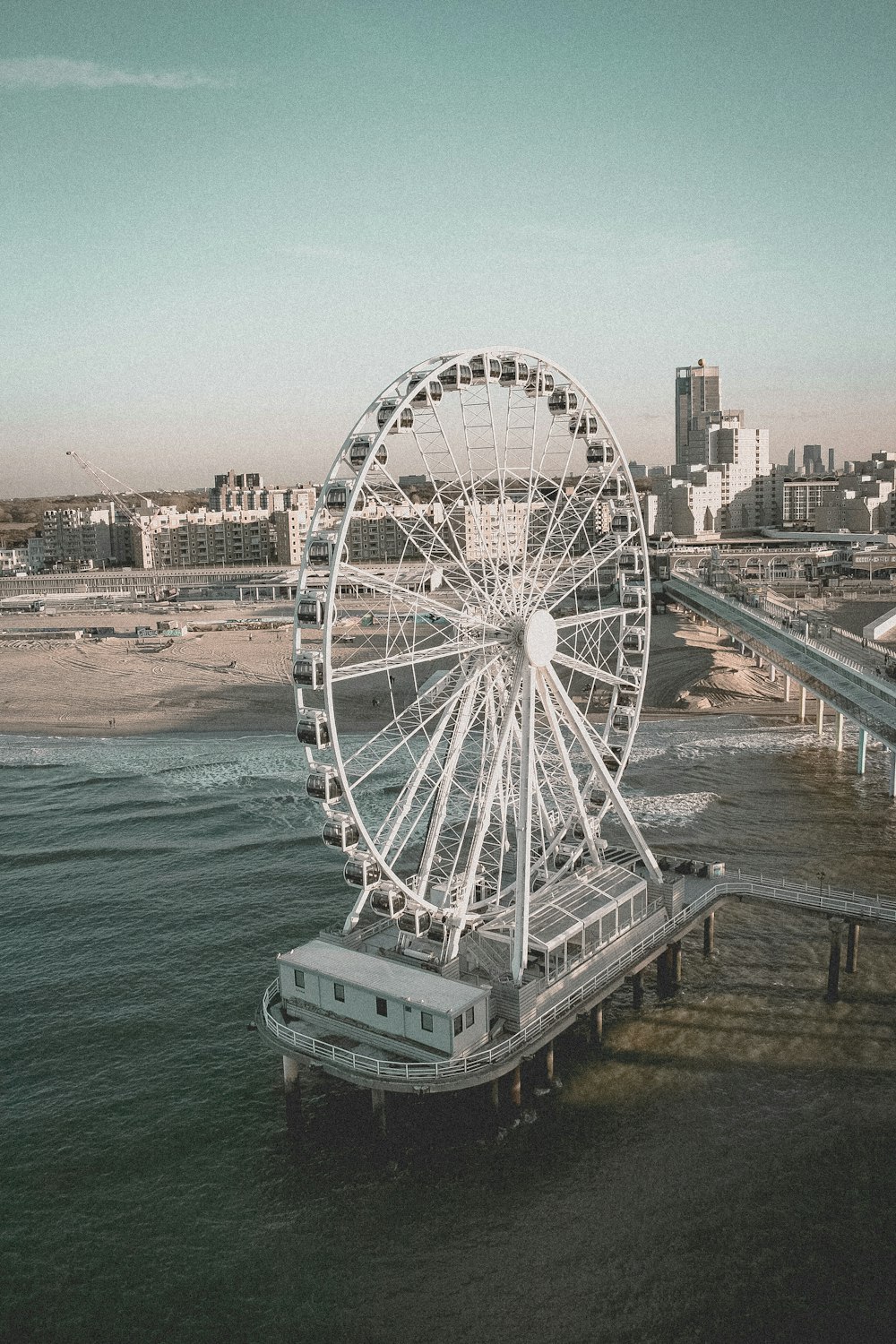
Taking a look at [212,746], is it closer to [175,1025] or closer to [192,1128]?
[175,1025]

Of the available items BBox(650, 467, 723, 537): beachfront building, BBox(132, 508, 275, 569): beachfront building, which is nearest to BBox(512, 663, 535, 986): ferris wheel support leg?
BBox(132, 508, 275, 569): beachfront building

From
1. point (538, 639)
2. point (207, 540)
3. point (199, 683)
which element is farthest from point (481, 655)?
point (207, 540)

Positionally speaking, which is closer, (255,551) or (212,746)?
(212,746)

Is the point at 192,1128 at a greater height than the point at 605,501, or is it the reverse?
the point at 605,501

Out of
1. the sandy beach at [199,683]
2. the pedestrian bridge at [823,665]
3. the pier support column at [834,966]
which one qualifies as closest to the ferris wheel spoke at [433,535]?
the pier support column at [834,966]

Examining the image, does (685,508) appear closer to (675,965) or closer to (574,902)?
(675,965)

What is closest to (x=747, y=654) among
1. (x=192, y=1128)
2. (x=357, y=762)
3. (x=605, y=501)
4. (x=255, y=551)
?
(x=357, y=762)
